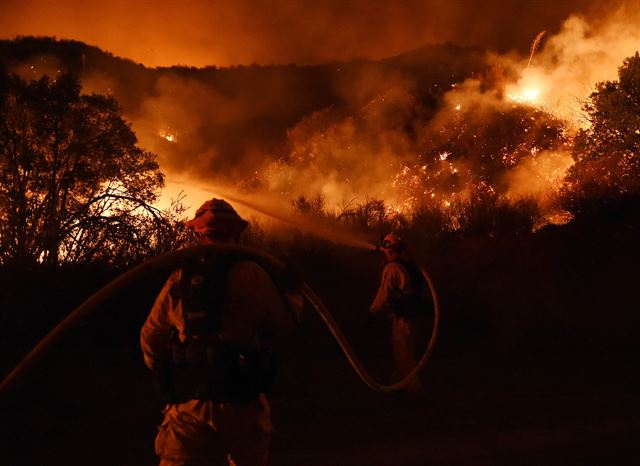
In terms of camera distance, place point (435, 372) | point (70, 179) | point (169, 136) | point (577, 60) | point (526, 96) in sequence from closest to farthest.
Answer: point (435, 372)
point (70, 179)
point (577, 60)
point (169, 136)
point (526, 96)

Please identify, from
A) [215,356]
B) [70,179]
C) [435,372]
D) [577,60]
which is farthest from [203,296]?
[577,60]

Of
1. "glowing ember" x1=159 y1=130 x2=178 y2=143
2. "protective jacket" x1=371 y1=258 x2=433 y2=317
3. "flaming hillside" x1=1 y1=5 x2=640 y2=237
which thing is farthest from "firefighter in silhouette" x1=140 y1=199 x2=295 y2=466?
"glowing ember" x1=159 y1=130 x2=178 y2=143

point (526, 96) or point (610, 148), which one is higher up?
point (526, 96)

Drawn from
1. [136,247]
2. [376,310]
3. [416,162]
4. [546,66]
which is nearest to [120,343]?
[136,247]

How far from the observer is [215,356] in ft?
10.4

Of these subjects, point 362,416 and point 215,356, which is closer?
point 215,356

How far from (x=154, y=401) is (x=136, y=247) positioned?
202 inches

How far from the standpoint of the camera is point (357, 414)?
23.0 ft

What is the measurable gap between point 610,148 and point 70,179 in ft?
61.0

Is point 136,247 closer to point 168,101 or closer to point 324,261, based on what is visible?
point 324,261

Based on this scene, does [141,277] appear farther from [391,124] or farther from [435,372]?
[391,124]

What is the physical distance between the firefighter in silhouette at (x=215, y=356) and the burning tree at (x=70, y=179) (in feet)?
27.4

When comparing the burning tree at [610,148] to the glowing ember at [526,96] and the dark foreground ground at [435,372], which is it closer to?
the dark foreground ground at [435,372]

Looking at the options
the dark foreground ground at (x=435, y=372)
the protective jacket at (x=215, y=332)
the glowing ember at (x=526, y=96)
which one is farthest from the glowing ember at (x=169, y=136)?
the protective jacket at (x=215, y=332)
